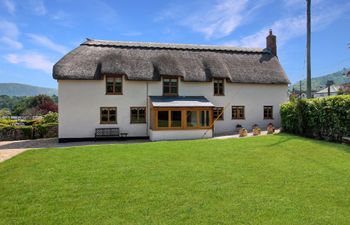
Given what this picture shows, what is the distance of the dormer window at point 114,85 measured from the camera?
21578 mm

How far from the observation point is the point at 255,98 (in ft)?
81.5

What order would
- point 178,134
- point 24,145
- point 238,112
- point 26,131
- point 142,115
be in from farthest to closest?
point 238,112 → point 26,131 → point 142,115 → point 178,134 → point 24,145

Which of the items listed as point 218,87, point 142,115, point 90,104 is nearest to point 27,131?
point 90,104

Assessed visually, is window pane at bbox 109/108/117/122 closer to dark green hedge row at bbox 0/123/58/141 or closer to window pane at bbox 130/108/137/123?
window pane at bbox 130/108/137/123

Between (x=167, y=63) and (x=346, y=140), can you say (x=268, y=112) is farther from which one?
(x=346, y=140)

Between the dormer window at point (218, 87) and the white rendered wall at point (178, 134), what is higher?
the dormer window at point (218, 87)

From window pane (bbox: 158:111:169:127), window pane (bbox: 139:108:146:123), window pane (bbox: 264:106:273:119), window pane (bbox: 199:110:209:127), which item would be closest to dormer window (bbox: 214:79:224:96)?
window pane (bbox: 199:110:209:127)

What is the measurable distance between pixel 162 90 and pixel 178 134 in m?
4.29

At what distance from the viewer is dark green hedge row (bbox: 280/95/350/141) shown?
14773 mm

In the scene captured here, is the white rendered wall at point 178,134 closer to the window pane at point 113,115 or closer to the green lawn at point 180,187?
the window pane at point 113,115

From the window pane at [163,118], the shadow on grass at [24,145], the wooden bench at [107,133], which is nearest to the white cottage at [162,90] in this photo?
the window pane at [163,118]

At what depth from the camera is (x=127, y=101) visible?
2183 centimetres

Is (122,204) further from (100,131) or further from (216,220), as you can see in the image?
(100,131)

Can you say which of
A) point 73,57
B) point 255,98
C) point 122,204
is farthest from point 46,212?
point 255,98
